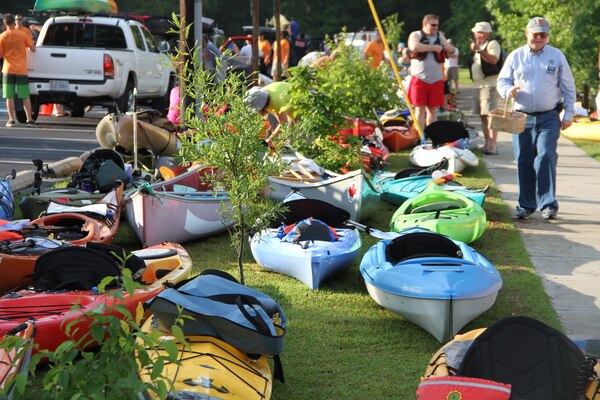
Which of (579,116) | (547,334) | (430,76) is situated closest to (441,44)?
(430,76)

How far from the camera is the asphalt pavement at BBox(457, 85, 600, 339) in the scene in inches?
297

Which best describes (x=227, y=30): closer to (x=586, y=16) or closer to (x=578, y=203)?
(x=586, y=16)

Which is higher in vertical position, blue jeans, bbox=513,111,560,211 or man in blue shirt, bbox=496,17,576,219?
man in blue shirt, bbox=496,17,576,219

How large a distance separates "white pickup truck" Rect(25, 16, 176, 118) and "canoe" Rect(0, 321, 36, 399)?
12395mm

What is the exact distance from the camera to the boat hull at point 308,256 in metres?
7.74

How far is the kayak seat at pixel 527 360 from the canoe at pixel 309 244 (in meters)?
2.73

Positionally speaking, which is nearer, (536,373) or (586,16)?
(536,373)

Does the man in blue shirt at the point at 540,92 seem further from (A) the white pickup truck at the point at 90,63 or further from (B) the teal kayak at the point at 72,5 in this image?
(B) the teal kayak at the point at 72,5

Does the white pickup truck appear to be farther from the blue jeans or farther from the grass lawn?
the blue jeans

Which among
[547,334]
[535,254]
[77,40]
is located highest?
[77,40]

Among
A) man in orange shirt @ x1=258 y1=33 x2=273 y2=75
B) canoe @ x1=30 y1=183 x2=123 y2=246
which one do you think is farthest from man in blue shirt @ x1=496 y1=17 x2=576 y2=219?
man in orange shirt @ x1=258 y1=33 x2=273 y2=75

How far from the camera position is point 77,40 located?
1812cm

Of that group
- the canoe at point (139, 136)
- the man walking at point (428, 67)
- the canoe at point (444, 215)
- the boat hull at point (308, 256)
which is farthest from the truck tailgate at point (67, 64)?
the boat hull at point (308, 256)

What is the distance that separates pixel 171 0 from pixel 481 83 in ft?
122
